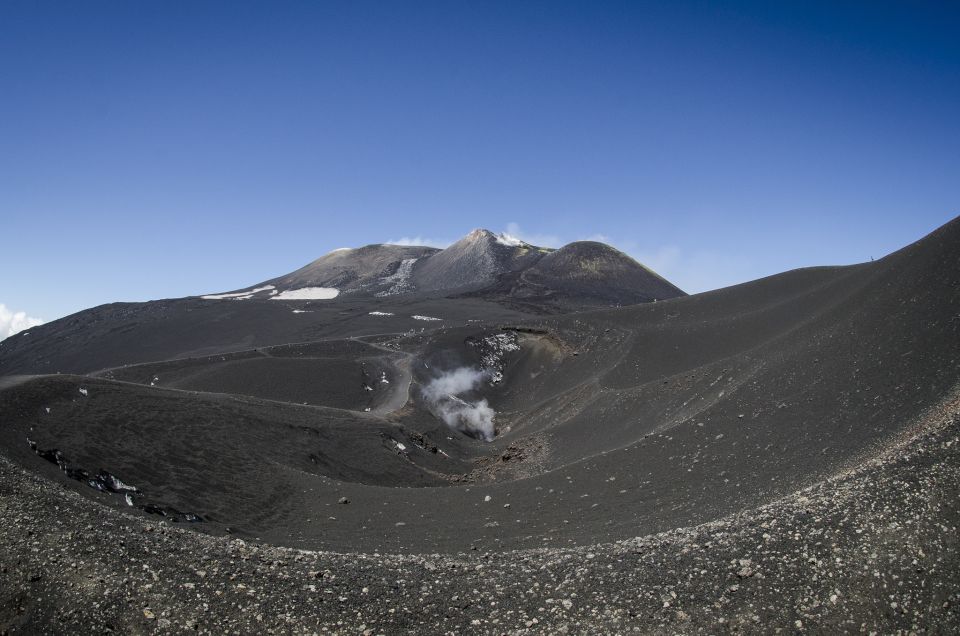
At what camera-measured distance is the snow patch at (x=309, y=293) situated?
10369 cm

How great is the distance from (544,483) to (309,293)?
307ft

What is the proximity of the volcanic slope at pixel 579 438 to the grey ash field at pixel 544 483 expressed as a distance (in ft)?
0.37

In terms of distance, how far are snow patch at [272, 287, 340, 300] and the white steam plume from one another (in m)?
66.3

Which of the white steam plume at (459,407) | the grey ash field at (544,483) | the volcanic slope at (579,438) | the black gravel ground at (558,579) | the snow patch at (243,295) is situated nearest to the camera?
the black gravel ground at (558,579)

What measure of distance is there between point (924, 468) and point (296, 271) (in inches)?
4957

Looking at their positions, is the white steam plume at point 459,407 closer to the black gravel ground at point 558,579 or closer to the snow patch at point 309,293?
the black gravel ground at point 558,579

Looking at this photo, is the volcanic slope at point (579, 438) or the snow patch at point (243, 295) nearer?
the volcanic slope at point (579, 438)

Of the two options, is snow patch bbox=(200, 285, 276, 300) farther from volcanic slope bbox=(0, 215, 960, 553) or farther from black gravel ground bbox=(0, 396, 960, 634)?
black gravel ground bbox=(0, 396, 960, 634)

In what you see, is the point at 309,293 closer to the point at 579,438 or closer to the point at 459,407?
the point at 459,407

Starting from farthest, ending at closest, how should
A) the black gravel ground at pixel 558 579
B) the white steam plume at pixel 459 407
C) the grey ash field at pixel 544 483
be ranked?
the white steam plume at pixel 459 407
the grey ash field at pixel 544 483
the black gravel ground at pixel 558 579

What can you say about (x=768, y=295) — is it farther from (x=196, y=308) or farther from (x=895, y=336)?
(x=196, y=308)

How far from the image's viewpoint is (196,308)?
80500 mm

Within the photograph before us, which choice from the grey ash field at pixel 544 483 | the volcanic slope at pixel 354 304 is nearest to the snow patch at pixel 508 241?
the volcanic slope at pixel 354 304

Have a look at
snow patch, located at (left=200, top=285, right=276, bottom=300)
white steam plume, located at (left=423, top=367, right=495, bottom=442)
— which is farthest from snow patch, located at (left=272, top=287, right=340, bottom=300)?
white steam plume, located at (left=423, top=367, right=495, bottom=442)
